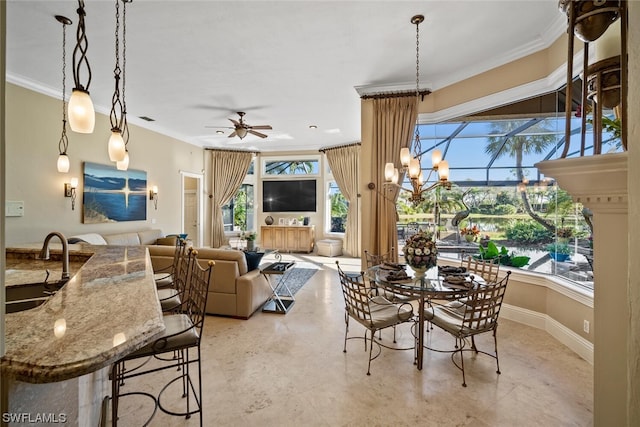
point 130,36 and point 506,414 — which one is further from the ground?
point 130,36

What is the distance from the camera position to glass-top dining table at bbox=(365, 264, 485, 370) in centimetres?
238

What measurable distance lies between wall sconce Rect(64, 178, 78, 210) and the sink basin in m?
3.54

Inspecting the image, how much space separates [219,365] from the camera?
257 centimetres

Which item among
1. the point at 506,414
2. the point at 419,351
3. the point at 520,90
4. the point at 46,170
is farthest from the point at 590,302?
the point at 46,170

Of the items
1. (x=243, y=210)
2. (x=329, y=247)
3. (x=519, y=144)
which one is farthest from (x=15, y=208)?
(x=519, y=144)

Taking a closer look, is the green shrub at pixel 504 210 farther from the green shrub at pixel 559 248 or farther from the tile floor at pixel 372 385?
the tile floor at pixel 372 385

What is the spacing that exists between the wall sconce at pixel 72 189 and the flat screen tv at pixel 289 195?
4.77m

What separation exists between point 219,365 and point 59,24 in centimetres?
377

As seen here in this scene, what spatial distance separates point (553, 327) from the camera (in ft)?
10.2

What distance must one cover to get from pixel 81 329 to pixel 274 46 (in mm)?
3316

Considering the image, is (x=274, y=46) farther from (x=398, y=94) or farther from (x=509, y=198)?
(x=509, y=198)

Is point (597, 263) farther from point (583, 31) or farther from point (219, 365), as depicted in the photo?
point (219, 365)

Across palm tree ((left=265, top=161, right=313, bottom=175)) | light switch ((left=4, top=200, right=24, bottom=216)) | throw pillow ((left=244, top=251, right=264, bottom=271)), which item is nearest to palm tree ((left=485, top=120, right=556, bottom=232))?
throw pillow ((left=244, top=251, right=264, bottom=271))

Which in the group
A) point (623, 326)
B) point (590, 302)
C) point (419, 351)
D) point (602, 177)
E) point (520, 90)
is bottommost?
point (419, 351)
